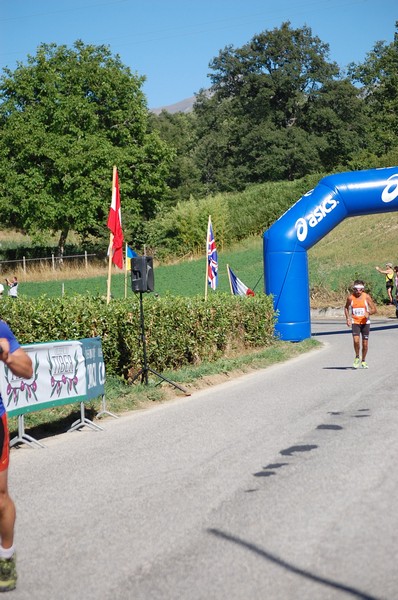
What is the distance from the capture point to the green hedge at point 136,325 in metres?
16.2

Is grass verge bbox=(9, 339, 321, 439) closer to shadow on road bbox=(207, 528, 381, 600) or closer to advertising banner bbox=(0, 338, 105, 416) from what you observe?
advertising banner bbox=(0, 338, 105, 416)

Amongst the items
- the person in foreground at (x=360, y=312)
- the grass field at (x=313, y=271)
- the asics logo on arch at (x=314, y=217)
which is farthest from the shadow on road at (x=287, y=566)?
the grass field at (x=313, y=271)

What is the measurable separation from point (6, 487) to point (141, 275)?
10.4 m

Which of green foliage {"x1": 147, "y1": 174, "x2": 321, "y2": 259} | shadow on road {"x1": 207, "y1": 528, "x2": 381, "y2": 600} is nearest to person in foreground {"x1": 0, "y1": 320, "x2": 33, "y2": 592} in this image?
shadow on road {"x1": 207, "y1": 528, "x2": 381, "y2": 600}

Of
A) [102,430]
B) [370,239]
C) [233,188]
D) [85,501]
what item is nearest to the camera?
[85,501]

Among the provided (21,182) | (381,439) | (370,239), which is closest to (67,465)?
(381,439)

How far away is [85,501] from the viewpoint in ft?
26.0

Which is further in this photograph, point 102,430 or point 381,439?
point 102,430

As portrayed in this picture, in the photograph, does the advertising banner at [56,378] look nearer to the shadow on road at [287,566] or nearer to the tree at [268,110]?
the shadow on road at [287,566]

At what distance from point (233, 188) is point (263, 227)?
18.2m

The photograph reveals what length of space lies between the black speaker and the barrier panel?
99.9 inches

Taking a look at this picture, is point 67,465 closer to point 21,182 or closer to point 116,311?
point 116,311

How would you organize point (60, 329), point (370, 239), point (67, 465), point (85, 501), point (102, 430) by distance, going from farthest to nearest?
point (370, 239)
point (60, 329)
point (102, 430)
point (67, 465)
point (85, 501)

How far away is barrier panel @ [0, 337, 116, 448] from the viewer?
37.0 ft
